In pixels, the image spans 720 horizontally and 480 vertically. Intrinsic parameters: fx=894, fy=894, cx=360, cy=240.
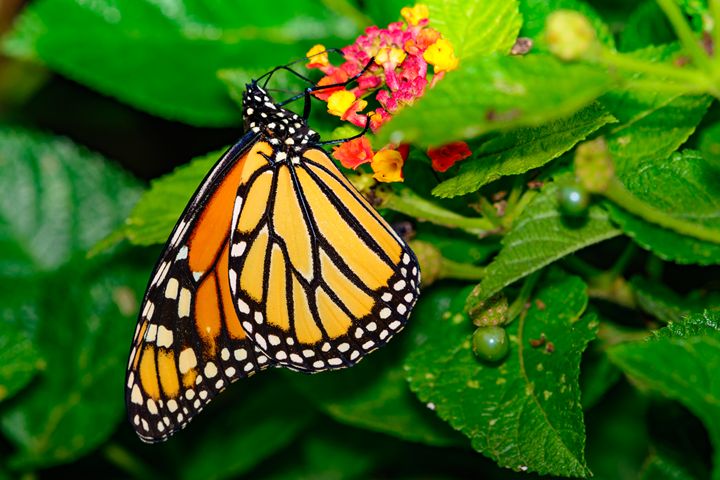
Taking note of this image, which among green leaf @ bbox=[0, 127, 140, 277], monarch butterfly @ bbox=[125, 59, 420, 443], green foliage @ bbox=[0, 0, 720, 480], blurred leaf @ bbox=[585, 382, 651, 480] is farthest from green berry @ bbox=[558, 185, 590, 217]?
green leaf @ bbox=[0, 127, 140, 277]

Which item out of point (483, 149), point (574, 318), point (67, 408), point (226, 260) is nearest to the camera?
point (483, 149)

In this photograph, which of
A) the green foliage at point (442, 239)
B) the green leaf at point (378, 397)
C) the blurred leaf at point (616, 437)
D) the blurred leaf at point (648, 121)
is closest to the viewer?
the green foliage at point (442, 239)

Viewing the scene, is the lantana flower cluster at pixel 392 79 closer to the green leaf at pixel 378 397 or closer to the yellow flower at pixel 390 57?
the yellow flower at pixel 390 57

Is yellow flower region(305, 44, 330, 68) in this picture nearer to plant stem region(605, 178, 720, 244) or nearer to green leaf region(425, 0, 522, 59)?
green leaf region(425, 0, 522, 59)

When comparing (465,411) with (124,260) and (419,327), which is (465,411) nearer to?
(419,327)

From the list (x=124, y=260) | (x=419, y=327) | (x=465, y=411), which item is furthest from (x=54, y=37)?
(x=465, y=411)

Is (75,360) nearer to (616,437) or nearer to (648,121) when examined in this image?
(616,437)

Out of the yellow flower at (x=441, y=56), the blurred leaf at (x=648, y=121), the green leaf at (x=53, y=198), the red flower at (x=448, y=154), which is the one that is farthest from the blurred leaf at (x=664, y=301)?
the green leaf at (x=53, y=198)
